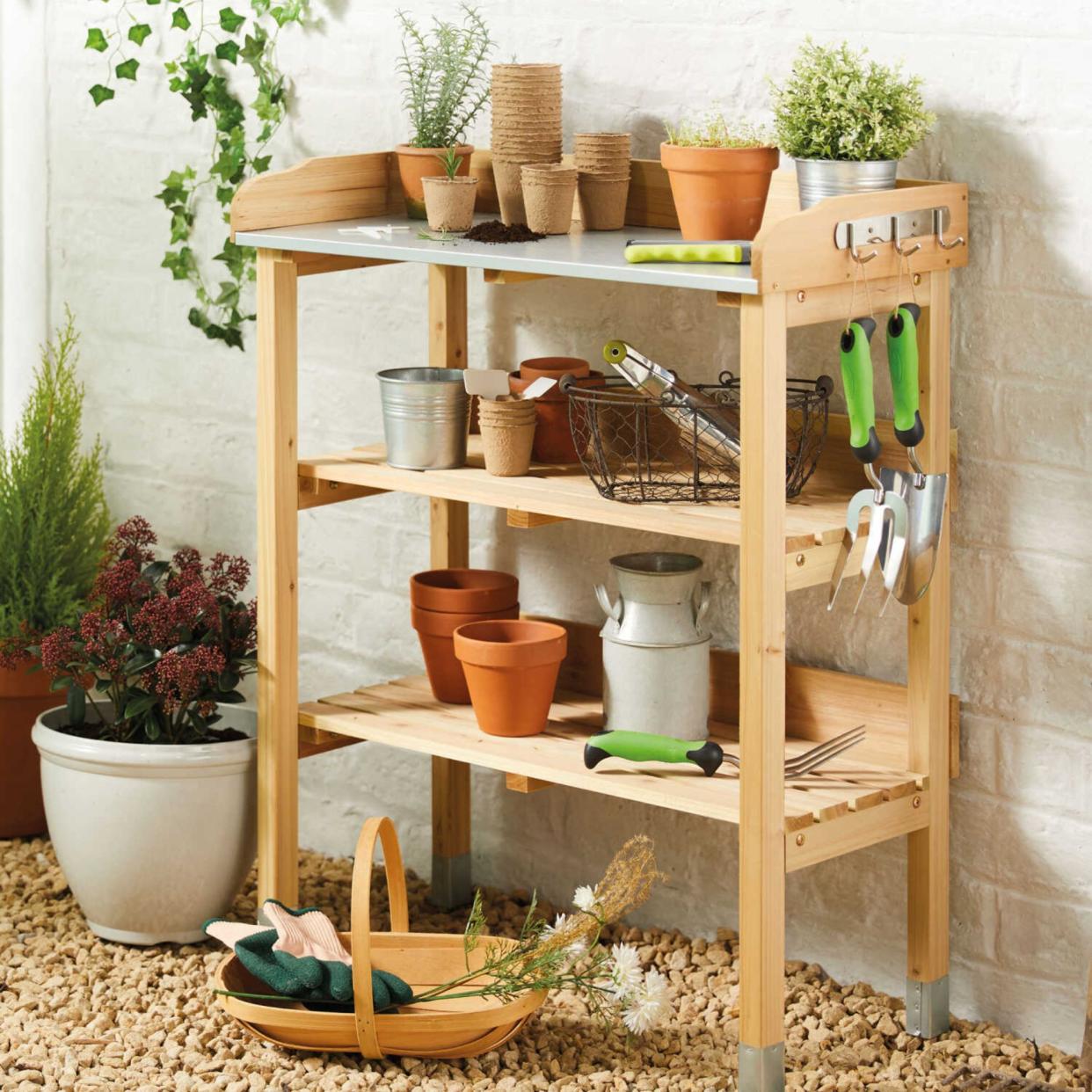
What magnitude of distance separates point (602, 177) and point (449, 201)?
226mm

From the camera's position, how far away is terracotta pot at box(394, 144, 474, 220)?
2988 mm

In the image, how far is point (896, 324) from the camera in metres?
2.54

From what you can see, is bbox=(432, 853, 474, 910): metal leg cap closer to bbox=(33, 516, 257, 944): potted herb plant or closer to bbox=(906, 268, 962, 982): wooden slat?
bbox=(33, 516, 257, 944): potted herb plant

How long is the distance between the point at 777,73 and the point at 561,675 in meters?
1.02

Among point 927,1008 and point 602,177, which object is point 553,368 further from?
point 927,1008

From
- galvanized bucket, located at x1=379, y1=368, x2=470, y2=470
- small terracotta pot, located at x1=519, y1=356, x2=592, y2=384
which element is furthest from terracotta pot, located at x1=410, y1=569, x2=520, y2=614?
small terracotta pot, located at x1=519, y1=356, x2=592, y2=384

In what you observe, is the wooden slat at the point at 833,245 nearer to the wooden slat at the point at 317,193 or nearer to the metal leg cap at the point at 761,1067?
the wooden slat at the point at 317,193

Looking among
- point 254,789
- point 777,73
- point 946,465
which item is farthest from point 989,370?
point 254,789

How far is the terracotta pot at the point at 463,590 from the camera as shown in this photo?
10.1ft

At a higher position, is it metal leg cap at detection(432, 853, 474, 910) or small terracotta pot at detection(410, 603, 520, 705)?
small terracotta pot at detection(410, 603, 520, 705)

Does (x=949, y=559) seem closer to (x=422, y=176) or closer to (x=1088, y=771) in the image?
(x=1088, y=771)

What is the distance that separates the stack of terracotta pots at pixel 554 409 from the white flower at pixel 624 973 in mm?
728

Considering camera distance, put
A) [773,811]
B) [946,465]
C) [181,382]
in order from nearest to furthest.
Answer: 1. [773,811]
2. [946,465]
3. [181,382]

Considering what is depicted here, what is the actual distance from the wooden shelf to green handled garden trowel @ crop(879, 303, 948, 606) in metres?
0.29
